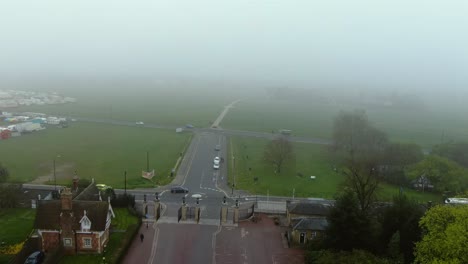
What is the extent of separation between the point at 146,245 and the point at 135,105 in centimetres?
12358

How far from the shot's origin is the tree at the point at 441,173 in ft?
186

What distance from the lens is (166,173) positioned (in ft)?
205

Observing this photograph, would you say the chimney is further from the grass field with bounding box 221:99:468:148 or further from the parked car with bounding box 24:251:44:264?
the grass field with bounding box 221:99:468:148

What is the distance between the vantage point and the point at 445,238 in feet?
89.7

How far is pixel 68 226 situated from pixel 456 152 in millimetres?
63679

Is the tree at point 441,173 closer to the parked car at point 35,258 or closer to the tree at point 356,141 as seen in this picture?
the tree at point 356,141

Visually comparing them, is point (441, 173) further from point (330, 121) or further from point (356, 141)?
point (330, 121)

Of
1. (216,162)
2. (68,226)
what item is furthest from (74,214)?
(216,162)

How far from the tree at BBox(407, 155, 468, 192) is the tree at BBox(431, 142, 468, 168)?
1136 centimetres

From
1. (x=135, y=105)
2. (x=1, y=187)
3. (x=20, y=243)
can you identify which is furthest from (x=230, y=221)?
(x=135, y=105)

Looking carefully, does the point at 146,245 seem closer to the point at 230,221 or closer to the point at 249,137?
the point at 230,221

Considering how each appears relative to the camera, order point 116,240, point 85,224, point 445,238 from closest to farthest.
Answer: point 445,238 → point 85,224 → point 116,240

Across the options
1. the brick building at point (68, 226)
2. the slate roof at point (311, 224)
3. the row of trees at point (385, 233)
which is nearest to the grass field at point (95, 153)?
the brick building at point (68, 226)

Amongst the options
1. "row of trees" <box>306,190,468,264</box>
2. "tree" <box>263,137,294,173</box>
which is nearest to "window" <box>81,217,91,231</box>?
"row of trees" <box>306,190,468,264</box>
